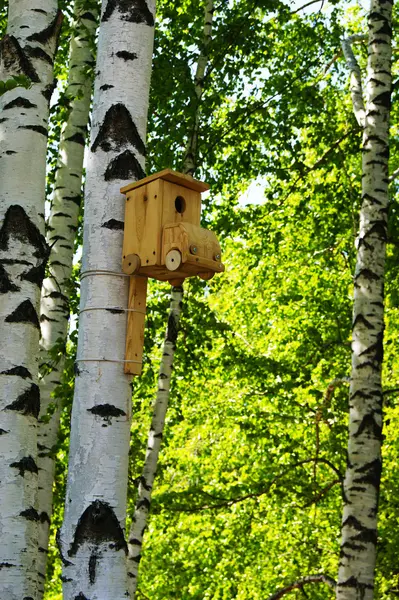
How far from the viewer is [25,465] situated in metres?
3.43

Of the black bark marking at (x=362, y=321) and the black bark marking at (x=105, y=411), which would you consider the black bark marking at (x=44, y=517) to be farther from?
the black bark marking at (x=105, y=411)

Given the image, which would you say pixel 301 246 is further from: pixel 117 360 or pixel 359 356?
pixel 117 360

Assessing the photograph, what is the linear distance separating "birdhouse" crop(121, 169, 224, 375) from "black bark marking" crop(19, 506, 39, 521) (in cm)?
91

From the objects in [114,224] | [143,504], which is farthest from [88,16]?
[114,224]

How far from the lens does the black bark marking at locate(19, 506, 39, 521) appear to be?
3371 mm

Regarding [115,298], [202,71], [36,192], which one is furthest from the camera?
[202,71]

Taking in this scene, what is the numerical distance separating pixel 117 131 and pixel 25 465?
4.44 ft

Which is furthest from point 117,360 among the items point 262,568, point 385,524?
point 262,568

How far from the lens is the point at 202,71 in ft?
25.5

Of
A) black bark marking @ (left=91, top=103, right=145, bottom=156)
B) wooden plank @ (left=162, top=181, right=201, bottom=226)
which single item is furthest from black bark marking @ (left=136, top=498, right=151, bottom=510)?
black bark marking @ (left=91, top=103, right=145, bottom=156)

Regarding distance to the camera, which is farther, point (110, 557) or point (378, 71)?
point (378, 71)

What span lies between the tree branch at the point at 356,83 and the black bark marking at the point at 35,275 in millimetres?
4317

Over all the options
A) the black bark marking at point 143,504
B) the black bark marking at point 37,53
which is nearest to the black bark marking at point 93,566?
the black bark marking at point 37,53

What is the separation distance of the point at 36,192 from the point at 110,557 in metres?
1.73
